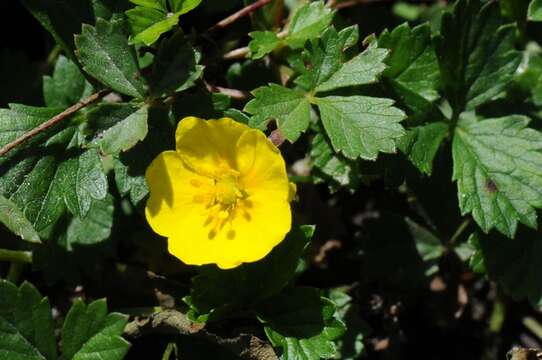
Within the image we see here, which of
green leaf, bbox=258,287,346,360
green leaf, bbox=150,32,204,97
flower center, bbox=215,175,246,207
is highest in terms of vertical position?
green leaf, bbox=150,32,204,97

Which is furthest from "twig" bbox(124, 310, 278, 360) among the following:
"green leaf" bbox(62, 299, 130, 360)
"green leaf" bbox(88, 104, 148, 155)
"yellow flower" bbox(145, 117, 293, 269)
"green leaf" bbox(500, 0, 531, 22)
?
"green leaf" bbox(500, 0, 531, 22)

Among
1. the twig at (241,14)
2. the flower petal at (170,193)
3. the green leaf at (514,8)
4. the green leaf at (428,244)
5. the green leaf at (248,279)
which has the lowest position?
the green leaf at (428,244)

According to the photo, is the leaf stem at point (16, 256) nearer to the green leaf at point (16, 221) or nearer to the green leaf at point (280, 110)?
the green leaf at point (16, 221)

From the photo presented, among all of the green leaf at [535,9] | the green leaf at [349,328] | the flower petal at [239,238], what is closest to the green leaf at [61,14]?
the flower petal at [239,238]

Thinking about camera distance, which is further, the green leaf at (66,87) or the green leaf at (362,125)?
the green leaf at (66,87)

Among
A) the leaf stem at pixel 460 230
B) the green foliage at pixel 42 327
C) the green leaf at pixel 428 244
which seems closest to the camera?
the green foliage at pixel 42 327

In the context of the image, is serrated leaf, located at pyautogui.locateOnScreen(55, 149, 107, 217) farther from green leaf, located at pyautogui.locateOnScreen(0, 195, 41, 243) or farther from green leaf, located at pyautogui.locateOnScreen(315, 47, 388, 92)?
green leaf, located at pyautogui.locateOnScreen(315, 47, 388, 92)
